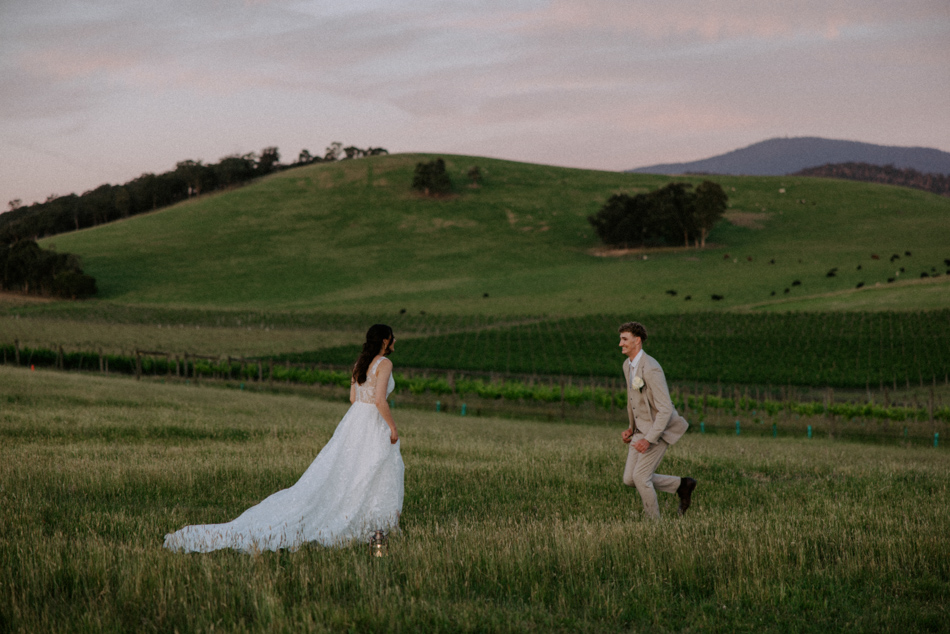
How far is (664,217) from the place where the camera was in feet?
332

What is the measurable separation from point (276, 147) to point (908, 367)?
543 feet

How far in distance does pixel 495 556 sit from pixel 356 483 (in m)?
2.01

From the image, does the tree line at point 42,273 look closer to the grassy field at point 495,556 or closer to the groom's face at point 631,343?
the grassy field at point 495,556

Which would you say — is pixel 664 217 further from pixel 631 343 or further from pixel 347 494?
pixel 347 494

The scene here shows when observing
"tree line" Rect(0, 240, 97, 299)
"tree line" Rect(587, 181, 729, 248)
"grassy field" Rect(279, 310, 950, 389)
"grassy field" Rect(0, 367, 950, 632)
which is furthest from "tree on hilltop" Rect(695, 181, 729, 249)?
"grassy field" Rect(0, 367, 950, 632)

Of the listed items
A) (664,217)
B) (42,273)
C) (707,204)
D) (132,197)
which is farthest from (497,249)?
(132,197)

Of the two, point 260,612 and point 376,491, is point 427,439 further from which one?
point 260,612

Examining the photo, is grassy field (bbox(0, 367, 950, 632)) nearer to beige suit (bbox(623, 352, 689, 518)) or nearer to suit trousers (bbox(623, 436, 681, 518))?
suit trousers (bbox(623, 436, 681, 518))

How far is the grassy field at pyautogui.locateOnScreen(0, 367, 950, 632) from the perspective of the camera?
4.84 metres

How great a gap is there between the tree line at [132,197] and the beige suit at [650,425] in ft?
504

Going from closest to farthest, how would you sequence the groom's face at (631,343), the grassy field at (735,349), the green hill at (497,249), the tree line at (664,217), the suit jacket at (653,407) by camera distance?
the suit jacket at (653,407) → the groom's face at (631,343) → the grassy field at (735,349) → the green hill at (497,249) → the tree line at (664,217)

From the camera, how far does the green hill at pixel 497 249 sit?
74375 millimetres

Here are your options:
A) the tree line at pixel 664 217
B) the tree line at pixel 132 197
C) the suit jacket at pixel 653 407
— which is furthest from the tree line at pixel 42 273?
the suit jacket at pixel 653 407

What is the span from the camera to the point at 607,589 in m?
5.29
